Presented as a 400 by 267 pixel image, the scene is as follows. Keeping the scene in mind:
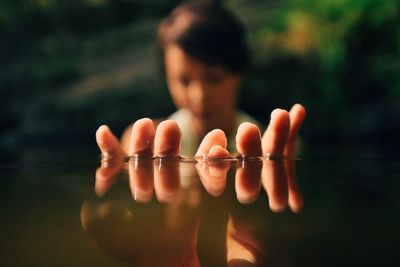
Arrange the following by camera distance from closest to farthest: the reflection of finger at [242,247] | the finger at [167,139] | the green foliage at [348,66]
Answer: the reflection of finger at [242,247]
the finger at [167,139]
the green foliage at [348,66]

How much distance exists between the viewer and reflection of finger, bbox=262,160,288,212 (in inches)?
11.0

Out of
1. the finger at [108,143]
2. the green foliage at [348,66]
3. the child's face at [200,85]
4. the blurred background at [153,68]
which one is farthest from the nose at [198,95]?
the green foliage at [348,66]

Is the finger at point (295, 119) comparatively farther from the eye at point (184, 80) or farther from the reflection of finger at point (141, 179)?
the eye at point (184, 80)

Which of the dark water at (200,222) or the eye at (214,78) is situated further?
the eye at (214,78)

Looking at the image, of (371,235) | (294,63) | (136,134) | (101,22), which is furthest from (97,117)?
(371,235)

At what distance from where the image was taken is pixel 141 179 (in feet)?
1.33

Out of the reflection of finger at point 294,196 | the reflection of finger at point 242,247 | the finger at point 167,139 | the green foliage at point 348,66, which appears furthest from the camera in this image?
the green foliage at point 348,66

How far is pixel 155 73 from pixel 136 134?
2707mm

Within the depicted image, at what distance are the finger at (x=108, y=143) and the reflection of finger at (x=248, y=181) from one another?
18 cm

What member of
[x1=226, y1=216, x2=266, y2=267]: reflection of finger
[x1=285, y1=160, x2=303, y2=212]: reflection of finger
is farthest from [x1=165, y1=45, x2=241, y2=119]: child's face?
[x1=226, y1=216, x2=266, y2=267]: reflection of finger

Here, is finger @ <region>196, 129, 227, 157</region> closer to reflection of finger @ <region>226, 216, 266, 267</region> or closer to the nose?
reflection of finger @ <region>226, 216, 266, 267</region>

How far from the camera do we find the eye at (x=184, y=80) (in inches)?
51.0

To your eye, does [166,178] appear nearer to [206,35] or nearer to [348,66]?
[206,35]

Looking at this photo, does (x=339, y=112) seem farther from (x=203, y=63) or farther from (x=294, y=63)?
(x=203, y=63)
